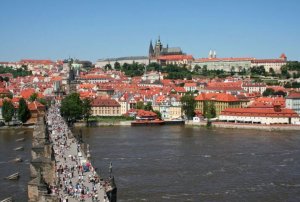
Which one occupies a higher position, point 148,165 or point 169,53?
point 169,53

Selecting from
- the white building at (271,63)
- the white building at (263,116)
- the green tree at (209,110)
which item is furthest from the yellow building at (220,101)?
the white building at (271,63)

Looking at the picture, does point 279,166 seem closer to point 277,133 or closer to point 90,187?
point 90,187

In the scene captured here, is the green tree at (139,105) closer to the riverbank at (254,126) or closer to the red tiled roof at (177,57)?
the riverbank at (254,126)

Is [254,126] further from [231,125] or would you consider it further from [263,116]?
[263,116]

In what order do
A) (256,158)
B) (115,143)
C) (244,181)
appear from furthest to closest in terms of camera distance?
(115,143), (256,158), (244,181)

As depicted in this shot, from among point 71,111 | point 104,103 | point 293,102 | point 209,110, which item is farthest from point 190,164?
point 104,103

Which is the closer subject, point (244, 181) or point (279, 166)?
point (244, 181)

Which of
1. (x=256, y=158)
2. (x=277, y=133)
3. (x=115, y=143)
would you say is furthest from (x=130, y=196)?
(x=277, y=133)
